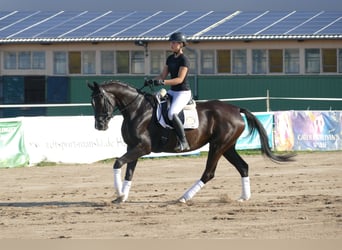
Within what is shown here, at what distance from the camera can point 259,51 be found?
138 ft

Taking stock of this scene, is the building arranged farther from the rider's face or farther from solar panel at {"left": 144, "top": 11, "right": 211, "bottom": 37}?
the rider's face

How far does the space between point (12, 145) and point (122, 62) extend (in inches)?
829

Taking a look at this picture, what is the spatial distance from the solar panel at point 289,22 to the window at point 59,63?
30.9ft

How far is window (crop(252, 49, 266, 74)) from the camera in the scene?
42.2 metres

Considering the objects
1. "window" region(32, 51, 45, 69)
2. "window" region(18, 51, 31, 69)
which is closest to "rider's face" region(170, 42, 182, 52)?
"window" region(32, 51, 45, 69)

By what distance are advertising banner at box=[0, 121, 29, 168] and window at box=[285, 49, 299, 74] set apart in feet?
66.9

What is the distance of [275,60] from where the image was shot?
42.1 meters

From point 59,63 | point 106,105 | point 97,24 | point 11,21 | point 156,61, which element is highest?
point 106,105

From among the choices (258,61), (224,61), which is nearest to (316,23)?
(258,61)

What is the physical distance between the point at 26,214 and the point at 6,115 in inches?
1083

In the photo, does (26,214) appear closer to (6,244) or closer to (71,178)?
(6,244)

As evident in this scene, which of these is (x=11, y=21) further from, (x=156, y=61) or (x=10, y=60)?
(x=156, y=61)

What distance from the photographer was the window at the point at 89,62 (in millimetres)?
44291

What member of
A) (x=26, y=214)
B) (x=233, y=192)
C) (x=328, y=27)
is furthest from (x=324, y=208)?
(x=328, y=27)
